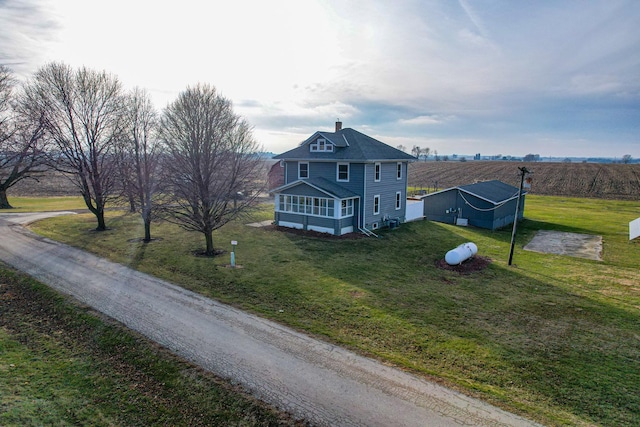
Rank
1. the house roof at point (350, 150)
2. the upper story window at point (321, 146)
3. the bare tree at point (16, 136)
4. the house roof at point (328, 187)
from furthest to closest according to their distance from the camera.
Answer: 1. the upper story window at point (321, 146)
2. the house roof at point (350, 150)
3. the house roof at point (328, 187)
4. the bare tree at point (16, 136)

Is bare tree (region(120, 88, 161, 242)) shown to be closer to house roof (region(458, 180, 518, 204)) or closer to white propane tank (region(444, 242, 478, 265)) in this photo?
white propane tank (region(444, 242, 478, 265))

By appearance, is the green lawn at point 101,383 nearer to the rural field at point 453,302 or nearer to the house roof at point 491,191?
the rural field at point 453,302

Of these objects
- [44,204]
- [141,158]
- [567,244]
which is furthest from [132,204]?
[567,244]

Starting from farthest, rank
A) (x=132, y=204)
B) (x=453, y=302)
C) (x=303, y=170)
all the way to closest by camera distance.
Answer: (x=132, y=204) → (x=303, y=170) → (x=453, y=302)

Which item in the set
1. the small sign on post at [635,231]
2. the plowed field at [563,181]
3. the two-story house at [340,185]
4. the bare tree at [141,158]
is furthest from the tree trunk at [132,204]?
the plowed field at [563,181]

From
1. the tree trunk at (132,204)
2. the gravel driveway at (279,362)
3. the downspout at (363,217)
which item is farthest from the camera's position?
the tree trunk at (132,204)

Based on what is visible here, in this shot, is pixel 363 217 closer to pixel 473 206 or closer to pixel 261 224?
pixel 261 224

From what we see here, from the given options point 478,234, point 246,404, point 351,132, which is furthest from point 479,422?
point 351,132
